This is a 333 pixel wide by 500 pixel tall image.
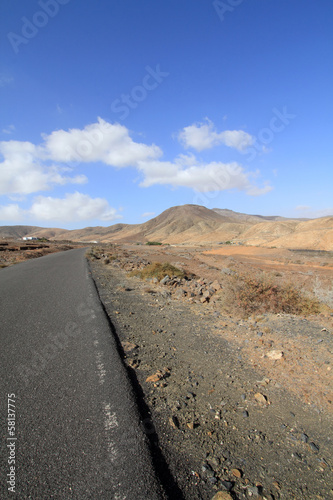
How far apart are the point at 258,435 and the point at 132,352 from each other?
255cm

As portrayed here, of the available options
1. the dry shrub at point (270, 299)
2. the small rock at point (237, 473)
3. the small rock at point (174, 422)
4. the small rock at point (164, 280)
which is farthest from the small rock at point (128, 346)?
the small rock at point (164, 280)

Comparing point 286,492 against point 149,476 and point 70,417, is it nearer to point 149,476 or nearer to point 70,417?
point 149,476

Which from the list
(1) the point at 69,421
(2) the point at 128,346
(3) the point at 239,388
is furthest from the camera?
(2) the point at 128,346

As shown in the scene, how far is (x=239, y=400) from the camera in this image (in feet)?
10.9

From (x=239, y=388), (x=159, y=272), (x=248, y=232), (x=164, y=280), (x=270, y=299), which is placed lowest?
(x=239, y=388)

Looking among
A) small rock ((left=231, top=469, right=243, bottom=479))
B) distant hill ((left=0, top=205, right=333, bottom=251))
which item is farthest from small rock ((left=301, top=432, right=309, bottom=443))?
distant hill ((left=0, top=205, right=333, bottom=251))

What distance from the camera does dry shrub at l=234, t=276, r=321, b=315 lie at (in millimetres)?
6746

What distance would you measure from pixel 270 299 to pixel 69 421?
226 inches

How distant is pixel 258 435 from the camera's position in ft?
8.93

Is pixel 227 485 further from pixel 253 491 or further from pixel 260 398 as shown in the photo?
pixel 260 398

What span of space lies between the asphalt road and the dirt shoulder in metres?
0.29

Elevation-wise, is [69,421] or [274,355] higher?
[69,421]

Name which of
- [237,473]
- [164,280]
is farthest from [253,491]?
[164,280]

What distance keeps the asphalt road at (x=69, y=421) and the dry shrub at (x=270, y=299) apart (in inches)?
144
